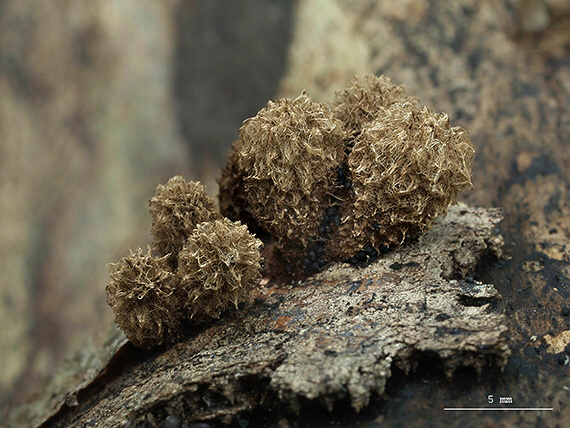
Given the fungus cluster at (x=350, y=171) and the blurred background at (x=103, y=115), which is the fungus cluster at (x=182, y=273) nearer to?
the fungus cluster at (x=350, y=171)

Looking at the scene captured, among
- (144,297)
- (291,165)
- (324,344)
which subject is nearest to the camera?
(324,344)

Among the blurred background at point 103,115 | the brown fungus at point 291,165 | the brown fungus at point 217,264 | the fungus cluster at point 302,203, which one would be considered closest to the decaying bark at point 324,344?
the fungus cluster at point 302,203

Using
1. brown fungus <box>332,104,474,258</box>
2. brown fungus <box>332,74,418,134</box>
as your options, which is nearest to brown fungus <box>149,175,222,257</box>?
brown fungus <box>332,104,474,258</box>

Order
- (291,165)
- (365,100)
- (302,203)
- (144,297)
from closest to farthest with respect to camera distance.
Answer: (144,297), (291,165), (302,203), (365,100)

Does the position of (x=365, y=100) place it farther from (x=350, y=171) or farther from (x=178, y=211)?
(x=178, y=211)

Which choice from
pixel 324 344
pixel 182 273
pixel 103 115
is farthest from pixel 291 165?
pixel 103 115
